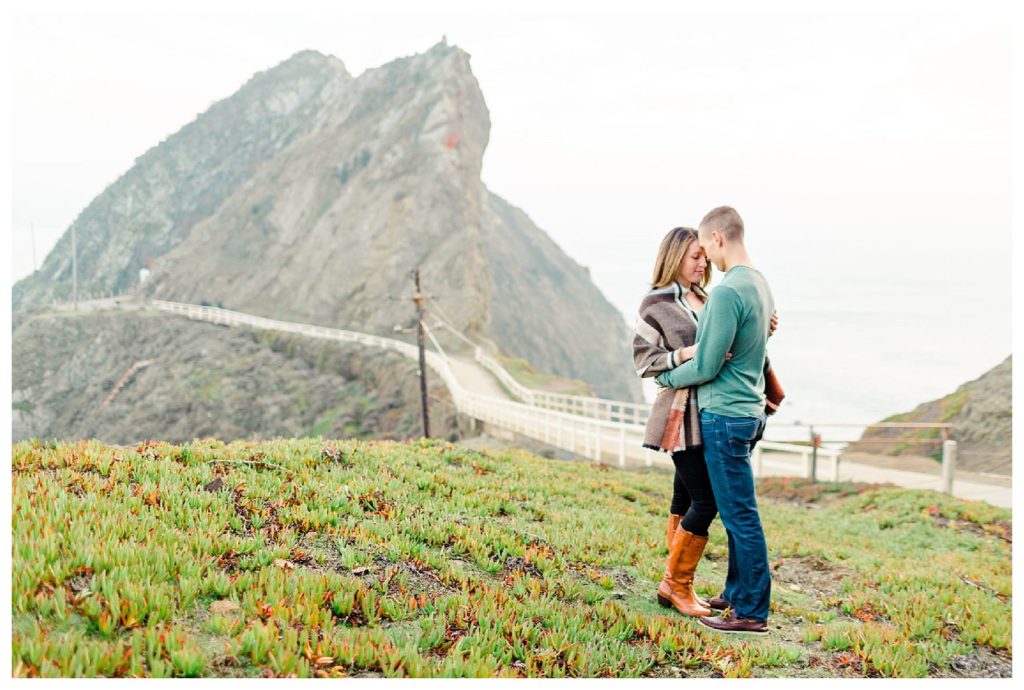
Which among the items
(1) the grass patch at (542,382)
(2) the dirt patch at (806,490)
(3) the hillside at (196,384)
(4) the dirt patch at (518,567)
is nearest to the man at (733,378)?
(4) the dirt patch at (518,567)

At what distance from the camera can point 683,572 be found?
16.3ft

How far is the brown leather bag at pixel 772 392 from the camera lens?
201 inches

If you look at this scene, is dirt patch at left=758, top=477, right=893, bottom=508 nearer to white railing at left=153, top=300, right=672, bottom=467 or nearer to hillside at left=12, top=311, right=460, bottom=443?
white railing at left=153, top=300, right=672, bottom=467

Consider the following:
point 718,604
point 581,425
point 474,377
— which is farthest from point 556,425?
point 474,377

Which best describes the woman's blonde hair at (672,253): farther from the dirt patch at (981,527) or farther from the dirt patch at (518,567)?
the dirt patch at (981,527)

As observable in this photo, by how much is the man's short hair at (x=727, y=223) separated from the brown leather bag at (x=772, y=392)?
1.06m

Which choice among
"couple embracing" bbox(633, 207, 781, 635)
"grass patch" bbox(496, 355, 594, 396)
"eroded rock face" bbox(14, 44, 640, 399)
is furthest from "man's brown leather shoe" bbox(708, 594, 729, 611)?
"eroded rock face" bbox(14, 44, 640, 399)

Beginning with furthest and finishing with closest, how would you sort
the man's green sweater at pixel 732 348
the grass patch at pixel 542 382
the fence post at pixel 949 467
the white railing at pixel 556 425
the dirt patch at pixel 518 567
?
the grass patch at pixel 542 382
the white railing at pixel 556 425
the fence post at pixel 949 467
the dirt patch at pixel 518 567
the man's green sweater at pixel 732 348

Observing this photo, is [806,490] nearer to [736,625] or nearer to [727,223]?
[736,625]

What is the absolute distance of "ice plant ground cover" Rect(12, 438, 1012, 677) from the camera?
3209 millimetres

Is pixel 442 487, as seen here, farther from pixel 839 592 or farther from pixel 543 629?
pixel 839 592

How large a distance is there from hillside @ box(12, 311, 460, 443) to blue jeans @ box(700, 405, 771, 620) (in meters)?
28.2

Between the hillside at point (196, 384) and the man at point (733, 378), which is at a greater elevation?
the man at point (733, 378)

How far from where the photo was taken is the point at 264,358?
52.1 m
